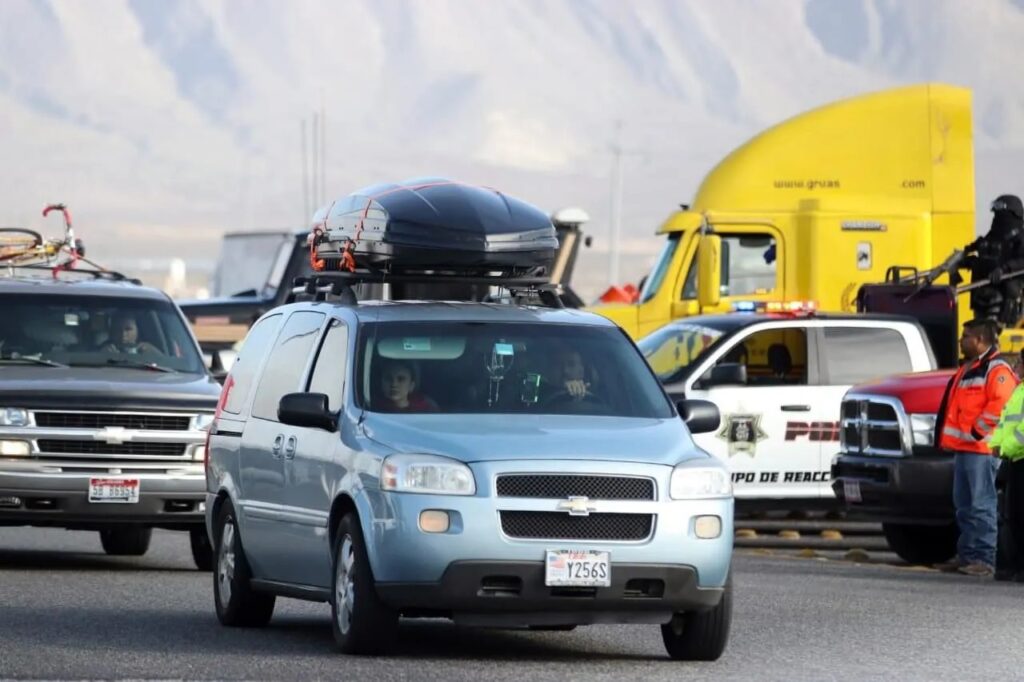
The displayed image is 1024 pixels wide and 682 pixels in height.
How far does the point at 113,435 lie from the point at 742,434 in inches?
246

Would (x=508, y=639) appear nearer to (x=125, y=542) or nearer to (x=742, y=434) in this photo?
(x=125, y=542)

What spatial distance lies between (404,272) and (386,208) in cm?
45

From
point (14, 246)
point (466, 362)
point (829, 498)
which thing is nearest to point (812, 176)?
point (829, 498)

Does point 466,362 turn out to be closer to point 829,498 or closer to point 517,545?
point 517,545

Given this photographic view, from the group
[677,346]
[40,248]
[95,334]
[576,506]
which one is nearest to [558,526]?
[576,506]

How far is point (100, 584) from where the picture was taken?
15.5m

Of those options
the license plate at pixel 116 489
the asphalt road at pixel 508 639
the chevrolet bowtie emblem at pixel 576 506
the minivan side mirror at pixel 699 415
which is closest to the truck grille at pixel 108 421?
the license plate at pixel 116 489

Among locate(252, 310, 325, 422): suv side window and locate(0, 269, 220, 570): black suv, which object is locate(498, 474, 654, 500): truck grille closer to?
locate(252, 310, 325, 422): suv side window

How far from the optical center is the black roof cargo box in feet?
44.1

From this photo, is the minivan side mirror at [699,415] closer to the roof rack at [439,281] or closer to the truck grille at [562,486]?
the truck grille at [562,486]

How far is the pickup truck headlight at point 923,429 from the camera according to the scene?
18.1 metres

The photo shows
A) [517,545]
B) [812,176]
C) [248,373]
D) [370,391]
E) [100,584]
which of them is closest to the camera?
[517,545]

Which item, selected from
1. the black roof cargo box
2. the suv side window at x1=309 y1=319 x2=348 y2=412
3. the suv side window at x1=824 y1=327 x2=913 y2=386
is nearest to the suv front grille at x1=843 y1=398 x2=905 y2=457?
the suv side window at x1=824 y1=327 x2=913 y2=386

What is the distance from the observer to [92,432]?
16172 millimetres
